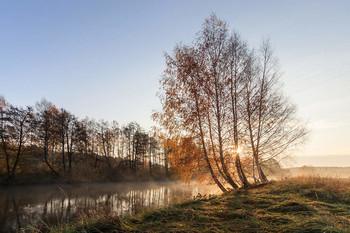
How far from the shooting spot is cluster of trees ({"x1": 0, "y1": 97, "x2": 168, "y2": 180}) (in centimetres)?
2445

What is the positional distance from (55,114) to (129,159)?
47.9ft

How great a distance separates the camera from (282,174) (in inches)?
401

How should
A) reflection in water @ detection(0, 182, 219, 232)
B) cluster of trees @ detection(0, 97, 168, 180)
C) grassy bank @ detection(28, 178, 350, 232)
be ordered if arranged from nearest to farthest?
grassy bank @ detection(28, 178, 350, 232) → reflection in water @ detection(0, 182, 219, 232) → cluster of trees @ detection(0, 97, 168, 180)

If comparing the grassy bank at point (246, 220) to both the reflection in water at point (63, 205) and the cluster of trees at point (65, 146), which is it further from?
the cluster of trees at point (65, 146)

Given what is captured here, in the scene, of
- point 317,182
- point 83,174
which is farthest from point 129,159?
point 317,182

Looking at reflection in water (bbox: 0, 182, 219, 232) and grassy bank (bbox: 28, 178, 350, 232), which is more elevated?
grassy bank (bbox: 28, 178, 350, 232)

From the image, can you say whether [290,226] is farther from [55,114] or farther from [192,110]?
[55,114]

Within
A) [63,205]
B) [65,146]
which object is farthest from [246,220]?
[65,146]

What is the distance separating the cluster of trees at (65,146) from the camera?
24.5 metres

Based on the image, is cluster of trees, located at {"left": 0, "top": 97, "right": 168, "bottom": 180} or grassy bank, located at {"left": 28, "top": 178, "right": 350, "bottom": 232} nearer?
grassy bank, located at {"left": 28, "top": 178, "right": 350, "bottom": 232}

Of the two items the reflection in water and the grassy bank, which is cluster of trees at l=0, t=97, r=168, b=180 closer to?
the reflection in water

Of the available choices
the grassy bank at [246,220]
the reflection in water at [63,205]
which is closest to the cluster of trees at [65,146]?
the reflection in water at [63,205]

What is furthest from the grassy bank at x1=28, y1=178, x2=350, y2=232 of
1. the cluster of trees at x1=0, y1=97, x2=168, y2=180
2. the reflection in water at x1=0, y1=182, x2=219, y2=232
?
the cluster of trees at x1=0, y1=97, x2=168, y2=180

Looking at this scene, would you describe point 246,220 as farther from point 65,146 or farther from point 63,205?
point 65,146
